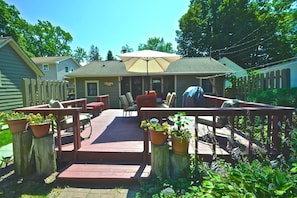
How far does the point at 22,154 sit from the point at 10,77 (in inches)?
324

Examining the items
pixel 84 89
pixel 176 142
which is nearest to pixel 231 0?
pixel 84 89

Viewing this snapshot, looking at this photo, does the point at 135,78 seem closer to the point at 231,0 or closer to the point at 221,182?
the point at 221,182

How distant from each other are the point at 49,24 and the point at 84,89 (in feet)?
106

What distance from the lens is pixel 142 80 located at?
1258cm

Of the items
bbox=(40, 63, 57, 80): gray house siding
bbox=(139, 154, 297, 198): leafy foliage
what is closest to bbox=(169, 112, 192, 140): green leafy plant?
bbox=(139, 154, 297, 198): leafy foliage

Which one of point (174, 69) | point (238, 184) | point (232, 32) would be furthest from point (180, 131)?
point (232, 32)

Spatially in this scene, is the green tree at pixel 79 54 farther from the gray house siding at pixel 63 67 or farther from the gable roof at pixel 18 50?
the gable roof at pixel 18 50

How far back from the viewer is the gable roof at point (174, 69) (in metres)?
11.4

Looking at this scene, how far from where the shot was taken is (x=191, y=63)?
13.1m

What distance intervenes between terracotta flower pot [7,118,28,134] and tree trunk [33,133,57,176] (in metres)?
0.31

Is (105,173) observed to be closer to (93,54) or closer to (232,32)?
(232,32)

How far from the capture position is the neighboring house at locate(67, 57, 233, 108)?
11.5 meters

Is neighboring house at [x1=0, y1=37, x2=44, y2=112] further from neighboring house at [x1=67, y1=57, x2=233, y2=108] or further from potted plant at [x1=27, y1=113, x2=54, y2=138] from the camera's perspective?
potted plant at [x1=27, y1=113, x2=54, y2=138]

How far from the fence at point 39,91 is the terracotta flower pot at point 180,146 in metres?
5.88
